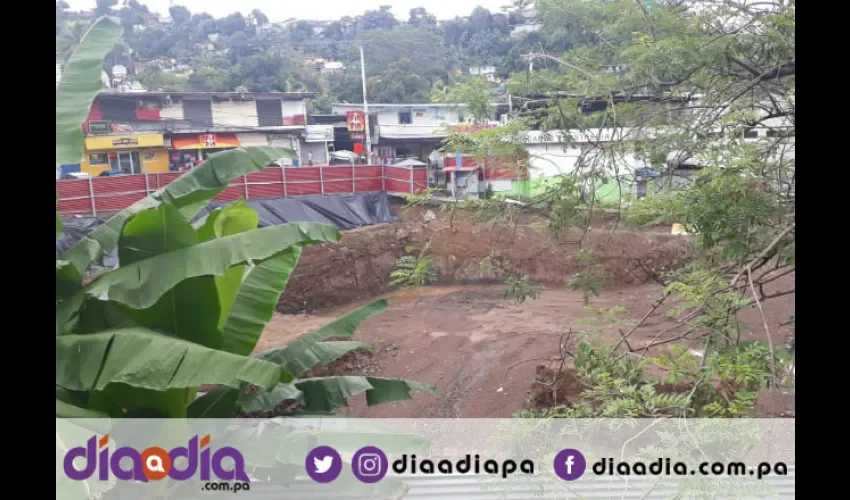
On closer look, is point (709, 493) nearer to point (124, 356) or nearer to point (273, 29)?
point (124, 356)

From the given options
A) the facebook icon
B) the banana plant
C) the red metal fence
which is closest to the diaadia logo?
the banana plant

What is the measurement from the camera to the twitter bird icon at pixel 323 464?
2.60 metres


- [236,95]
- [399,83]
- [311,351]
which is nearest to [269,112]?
[236,95]

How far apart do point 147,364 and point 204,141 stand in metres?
7.23

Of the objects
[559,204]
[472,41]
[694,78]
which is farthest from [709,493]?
[472,41]

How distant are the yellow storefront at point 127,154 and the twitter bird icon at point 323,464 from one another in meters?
7.27

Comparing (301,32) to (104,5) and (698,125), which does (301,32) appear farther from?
(698,125)

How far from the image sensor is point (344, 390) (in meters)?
2.88

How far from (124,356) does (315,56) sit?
7090 millimetres

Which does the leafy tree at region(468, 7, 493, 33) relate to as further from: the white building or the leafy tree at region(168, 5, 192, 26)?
the leafy tree at region(168, 5, 192, 26)

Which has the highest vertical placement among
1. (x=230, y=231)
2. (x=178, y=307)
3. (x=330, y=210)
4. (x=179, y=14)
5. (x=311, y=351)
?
(x=179, y=14)

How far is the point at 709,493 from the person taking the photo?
191 cm

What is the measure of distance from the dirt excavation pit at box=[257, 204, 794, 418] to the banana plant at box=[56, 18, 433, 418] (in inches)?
145

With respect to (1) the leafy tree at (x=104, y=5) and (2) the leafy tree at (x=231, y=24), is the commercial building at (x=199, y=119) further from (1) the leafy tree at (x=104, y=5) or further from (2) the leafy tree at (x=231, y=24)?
(2) the leafy tree at (x=231, y=24)
